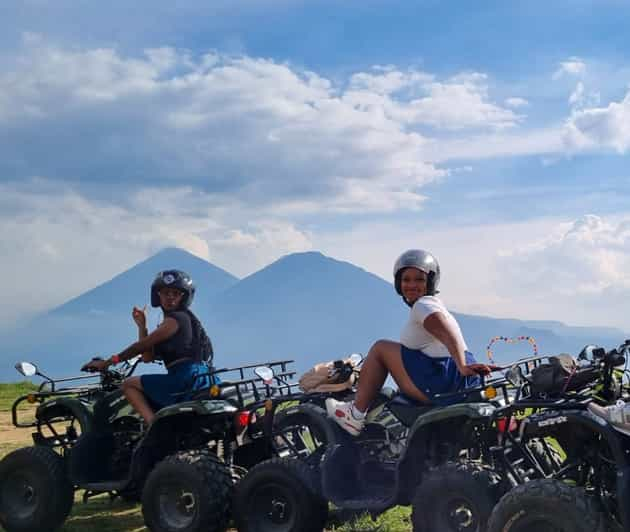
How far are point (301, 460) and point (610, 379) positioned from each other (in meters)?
2.77

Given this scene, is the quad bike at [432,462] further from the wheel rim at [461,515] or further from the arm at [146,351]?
the arm at [146,351]

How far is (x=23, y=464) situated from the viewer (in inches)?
338

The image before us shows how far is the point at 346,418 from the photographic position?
24.2 ft

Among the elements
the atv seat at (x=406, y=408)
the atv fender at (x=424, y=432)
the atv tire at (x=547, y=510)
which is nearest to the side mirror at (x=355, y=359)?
the atv seat at (x=406, y=408)

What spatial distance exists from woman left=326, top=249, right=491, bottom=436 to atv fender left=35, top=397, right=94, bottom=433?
2.68 m

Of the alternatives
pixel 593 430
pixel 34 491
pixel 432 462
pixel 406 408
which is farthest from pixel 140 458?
pixel 593 430

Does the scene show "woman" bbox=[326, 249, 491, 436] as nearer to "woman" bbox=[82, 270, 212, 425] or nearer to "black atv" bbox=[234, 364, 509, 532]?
"black atv" bbox=[234, 364, 509, 532]

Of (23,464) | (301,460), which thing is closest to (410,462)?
(301,460)

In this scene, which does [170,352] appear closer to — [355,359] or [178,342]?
[178,342]

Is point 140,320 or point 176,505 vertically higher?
point 140,320

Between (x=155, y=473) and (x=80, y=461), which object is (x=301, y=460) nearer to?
(x=155, y=473)

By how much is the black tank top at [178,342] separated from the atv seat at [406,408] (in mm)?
2466

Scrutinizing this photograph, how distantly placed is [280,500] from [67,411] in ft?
9.36

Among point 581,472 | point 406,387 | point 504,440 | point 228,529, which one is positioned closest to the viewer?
point 581,472
